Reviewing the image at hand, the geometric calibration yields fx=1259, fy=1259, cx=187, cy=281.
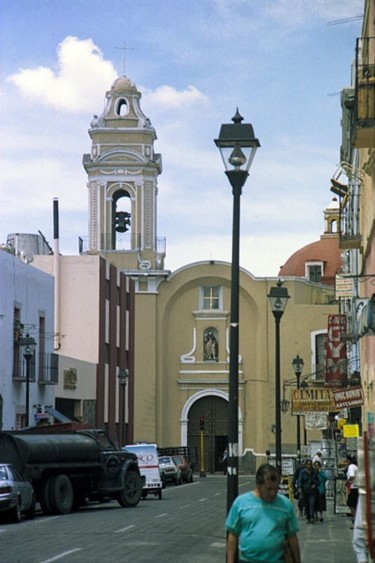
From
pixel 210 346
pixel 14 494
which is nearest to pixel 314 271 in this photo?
pixel 210 346

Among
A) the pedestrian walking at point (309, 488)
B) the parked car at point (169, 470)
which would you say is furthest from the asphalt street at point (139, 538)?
the parked car at point (169, 470)

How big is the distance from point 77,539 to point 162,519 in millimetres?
6546

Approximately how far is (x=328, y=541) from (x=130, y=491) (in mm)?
12122

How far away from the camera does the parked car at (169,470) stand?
5578 cm

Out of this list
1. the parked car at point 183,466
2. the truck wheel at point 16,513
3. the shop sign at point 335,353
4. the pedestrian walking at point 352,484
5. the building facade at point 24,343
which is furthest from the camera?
the parked car at point 183,466

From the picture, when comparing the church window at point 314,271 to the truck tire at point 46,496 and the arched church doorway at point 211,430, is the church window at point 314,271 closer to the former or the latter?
the arched church doorway at point 211,430

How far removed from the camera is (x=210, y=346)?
8100 cm

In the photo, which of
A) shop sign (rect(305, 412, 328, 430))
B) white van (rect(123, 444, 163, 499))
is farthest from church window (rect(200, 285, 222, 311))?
shop sign (rect(305, 412, 328, 430))

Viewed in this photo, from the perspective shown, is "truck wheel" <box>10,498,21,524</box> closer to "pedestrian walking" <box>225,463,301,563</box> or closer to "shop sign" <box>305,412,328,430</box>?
"shop sign" <box>305,412,328,430</box>

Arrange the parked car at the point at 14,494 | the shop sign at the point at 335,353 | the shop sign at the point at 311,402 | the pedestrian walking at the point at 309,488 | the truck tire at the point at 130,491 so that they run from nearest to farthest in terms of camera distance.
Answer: the parked car at the point at 14,494 → the pedestrian walking at the point at 309,488 → the truck tire at the point at 130,491 → the shop sign at the point at 311,402 → the shop sign at the point at 335,353

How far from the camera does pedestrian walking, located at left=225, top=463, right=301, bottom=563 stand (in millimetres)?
9727

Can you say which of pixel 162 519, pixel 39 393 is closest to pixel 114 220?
pixel 39 393

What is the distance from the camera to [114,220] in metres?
77.1

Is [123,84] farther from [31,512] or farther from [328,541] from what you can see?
[328,541]
